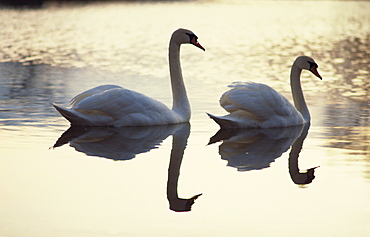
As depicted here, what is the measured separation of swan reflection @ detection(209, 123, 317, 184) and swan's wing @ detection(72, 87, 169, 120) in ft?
3.34

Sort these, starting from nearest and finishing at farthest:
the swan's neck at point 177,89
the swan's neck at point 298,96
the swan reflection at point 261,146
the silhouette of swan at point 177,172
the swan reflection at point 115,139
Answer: the silhouette of swan at point 177,172 < the swan reflection at point 261,146 < the swan reflection at point 115,139 < the swan's neck at point 177,89 < the swan's neck at point 298,96

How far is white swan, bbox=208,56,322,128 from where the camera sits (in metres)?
9.81

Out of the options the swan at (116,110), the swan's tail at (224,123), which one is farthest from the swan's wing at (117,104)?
the swan's tail at (224,123)

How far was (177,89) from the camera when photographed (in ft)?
35.7

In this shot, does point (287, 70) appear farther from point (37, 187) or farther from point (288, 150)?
point (37, 187)

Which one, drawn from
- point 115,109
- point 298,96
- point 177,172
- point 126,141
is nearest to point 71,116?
point 115,109

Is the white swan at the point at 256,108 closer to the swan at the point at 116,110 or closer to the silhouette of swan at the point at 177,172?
the silhouette of swan at the point at 177,172

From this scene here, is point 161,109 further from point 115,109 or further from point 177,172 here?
point 177,172

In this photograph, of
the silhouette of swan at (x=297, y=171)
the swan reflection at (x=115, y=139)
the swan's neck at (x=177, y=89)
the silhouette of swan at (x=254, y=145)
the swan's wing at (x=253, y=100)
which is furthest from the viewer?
the swan's neck at (x=177, y=89)

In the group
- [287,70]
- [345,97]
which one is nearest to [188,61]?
[287,70]

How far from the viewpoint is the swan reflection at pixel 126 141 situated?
8.12 metres

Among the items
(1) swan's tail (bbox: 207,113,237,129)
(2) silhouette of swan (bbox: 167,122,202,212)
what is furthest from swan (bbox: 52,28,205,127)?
(1) swan's tail (bbox: 207,113,237,129)

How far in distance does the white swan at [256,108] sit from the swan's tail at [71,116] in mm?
1760

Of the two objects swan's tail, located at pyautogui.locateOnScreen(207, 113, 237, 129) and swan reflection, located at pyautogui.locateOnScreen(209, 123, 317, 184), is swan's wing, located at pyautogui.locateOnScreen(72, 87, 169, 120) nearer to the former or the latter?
swan's tail, located at pyautogui.locateOnScreen(207, 113, 237, 129)
